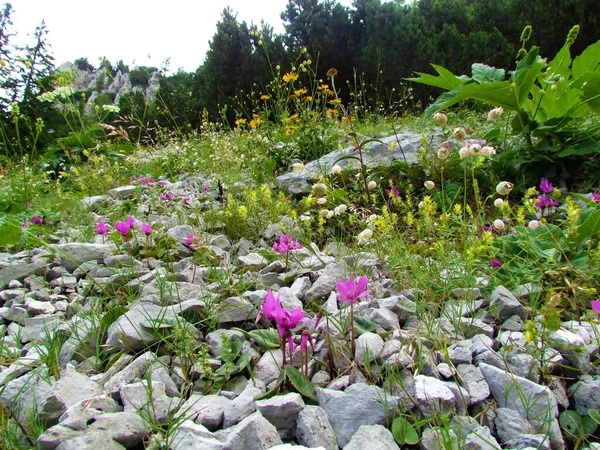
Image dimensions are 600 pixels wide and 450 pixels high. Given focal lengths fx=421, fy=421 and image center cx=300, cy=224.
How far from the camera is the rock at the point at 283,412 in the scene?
87 cm

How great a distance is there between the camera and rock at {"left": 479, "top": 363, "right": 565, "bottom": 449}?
864 millimetres

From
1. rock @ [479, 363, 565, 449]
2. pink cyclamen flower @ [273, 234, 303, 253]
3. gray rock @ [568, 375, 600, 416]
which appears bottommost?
gray rock @ [568, 375, 600, 416]

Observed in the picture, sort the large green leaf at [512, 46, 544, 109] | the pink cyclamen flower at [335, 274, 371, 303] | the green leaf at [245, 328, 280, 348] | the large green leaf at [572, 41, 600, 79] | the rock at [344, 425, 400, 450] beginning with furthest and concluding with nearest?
the large green leaf at [572, 41, 600, 79], the large green leaf at [512, 46, 544, 109], the green leaf at [245, 328, 280, 348], the pink cyclamen flower at [335, 274, 371, 303], the rock at [344, 425, 400, 450]

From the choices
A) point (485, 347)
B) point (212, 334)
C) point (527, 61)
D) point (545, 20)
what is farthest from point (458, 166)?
point (545, 20)

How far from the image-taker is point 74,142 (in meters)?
5.00

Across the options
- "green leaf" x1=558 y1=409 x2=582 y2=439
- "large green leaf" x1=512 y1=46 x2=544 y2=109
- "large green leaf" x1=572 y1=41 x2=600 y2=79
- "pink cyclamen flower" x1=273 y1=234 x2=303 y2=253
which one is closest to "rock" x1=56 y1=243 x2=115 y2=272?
"pink cyclamen flower" x1=273 y1=234 x2=303 y2=253

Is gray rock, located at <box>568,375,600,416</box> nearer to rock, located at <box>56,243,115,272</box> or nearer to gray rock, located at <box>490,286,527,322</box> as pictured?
gray rock, located at <box>490,286,527,322</box>

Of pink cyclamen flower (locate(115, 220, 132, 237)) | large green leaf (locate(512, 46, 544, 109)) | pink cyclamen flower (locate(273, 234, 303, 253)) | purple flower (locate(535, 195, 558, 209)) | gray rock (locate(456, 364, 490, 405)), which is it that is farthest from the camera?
large green leaf (locate(512, 46, 544, 109))

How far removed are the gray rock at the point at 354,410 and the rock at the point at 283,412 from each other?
0.07m

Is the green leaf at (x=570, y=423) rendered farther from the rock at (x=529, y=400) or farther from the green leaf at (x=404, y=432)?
the green leaf at (x=404, y=432)

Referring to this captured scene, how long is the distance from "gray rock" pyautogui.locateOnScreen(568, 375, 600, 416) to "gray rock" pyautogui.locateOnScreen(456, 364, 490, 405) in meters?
0.21

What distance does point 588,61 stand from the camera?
8.26ft

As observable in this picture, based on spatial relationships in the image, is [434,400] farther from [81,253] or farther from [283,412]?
[81,253]

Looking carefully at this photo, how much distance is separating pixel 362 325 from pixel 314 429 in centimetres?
39
